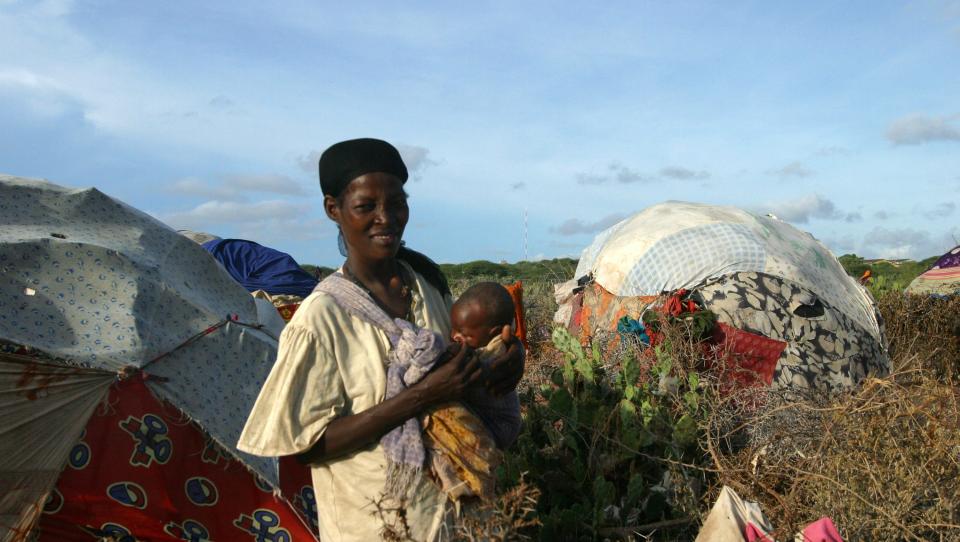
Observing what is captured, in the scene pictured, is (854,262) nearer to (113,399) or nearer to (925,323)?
(925,323)

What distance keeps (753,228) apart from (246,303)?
4.08 meters

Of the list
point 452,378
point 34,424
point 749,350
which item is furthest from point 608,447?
point 34,424

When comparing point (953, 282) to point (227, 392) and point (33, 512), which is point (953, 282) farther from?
point (33, 512)

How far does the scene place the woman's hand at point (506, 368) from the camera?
211 centimetres

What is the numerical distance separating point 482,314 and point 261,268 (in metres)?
5.60

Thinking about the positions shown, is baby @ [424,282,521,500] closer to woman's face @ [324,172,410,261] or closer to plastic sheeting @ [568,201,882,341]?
woman's face @ [324,172,410,261]


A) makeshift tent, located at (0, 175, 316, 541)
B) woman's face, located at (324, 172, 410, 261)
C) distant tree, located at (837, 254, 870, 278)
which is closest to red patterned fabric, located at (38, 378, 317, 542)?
makeshift tent, located at (0, 175, 316, 541)

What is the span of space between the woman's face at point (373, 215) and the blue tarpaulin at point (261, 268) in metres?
4.89

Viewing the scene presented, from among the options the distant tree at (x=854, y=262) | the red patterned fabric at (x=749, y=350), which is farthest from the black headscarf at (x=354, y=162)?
the distant tree at (x=854, y=262)

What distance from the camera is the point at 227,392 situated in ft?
13.2

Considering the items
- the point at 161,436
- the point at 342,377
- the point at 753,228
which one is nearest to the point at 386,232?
the point at 342,377

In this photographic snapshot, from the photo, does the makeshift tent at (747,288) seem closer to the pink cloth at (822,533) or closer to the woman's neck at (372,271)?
the pink cloth at (822,533)

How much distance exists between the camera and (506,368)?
7.01 ft

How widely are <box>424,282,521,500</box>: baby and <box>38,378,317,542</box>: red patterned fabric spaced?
1949 mm
